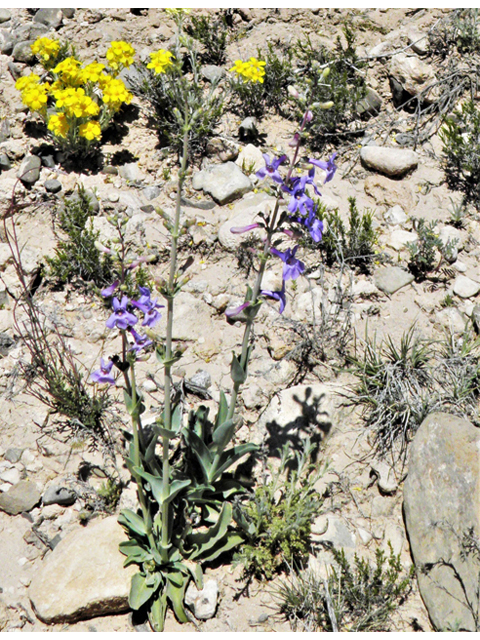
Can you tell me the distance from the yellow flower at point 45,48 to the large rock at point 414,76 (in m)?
3.91

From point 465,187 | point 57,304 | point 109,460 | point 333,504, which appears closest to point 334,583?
point 333,504

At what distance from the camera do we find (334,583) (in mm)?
3957

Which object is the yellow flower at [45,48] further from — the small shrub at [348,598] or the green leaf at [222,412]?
the small shrub at [348,598]

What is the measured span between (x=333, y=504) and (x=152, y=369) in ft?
6.14

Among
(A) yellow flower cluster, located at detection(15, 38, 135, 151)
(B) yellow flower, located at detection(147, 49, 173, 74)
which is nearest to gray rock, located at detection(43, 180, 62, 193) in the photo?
(A) yellow flower cluster, located at detection(15, 38, 135, 151)

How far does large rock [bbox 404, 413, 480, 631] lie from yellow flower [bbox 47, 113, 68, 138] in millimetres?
4512

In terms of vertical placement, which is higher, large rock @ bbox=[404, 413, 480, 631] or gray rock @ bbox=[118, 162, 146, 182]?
gray rock @ bbox=[118, 162, 146, 182]

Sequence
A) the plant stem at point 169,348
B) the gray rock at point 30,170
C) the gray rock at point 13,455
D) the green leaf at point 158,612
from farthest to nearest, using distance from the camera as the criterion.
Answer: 1. the gray rock at point 30,170
2. the gray rock at point 13,455
3. the green leaf at point 158,612
4. the plant stem at point 169,348

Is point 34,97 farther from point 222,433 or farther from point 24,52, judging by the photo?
point 222,433

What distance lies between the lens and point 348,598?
398 cm

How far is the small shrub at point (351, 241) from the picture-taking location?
5.68m

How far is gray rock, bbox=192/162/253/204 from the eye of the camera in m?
6.22

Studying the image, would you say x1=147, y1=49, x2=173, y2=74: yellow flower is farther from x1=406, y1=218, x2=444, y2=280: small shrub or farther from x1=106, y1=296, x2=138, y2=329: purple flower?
x1=106, y1=296, x2=138, y2=329: purple flower

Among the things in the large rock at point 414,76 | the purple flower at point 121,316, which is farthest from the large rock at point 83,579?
the large rock at point 414,76
